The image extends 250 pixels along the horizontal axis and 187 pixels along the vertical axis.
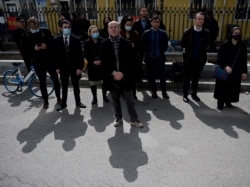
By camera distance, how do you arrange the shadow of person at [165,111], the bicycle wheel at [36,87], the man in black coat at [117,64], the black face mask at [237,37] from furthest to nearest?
the bicycle wheel at [36,87] → the shadow of person at [165,111] → the black face mask at [237,37] → the man in black coat at [117,64]

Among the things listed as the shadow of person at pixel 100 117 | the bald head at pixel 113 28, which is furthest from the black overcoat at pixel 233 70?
the shadow of person at pixel 100 117

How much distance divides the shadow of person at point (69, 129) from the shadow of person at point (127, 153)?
0.69 meters

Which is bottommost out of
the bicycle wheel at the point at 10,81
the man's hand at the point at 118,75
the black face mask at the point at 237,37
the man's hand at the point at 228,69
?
the bicycle wheel at the point at 10,81

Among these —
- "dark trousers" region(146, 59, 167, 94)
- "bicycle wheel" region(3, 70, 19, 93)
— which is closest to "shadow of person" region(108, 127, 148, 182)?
"dark trousers" region(146, 59, 167, 94)

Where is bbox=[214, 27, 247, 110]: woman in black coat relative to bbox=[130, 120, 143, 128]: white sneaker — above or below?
above

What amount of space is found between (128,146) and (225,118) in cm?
222

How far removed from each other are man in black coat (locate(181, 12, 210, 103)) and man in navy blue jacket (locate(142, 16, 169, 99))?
491 mm

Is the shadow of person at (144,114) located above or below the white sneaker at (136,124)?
below

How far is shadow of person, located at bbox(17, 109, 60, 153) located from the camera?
4.32 meters

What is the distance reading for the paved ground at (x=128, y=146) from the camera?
11.3ft

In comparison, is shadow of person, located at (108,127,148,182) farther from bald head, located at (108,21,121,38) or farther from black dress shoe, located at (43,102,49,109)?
black dress shoe, located at (43,102,49,109)

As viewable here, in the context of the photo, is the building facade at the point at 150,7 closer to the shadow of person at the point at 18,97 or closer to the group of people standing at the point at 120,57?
the shadow of person at the point at 18,97

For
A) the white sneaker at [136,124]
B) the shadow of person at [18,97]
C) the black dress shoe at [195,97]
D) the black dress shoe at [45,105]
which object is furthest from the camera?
the shadow of person at [18,97]

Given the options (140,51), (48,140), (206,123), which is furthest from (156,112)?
(48,140)
